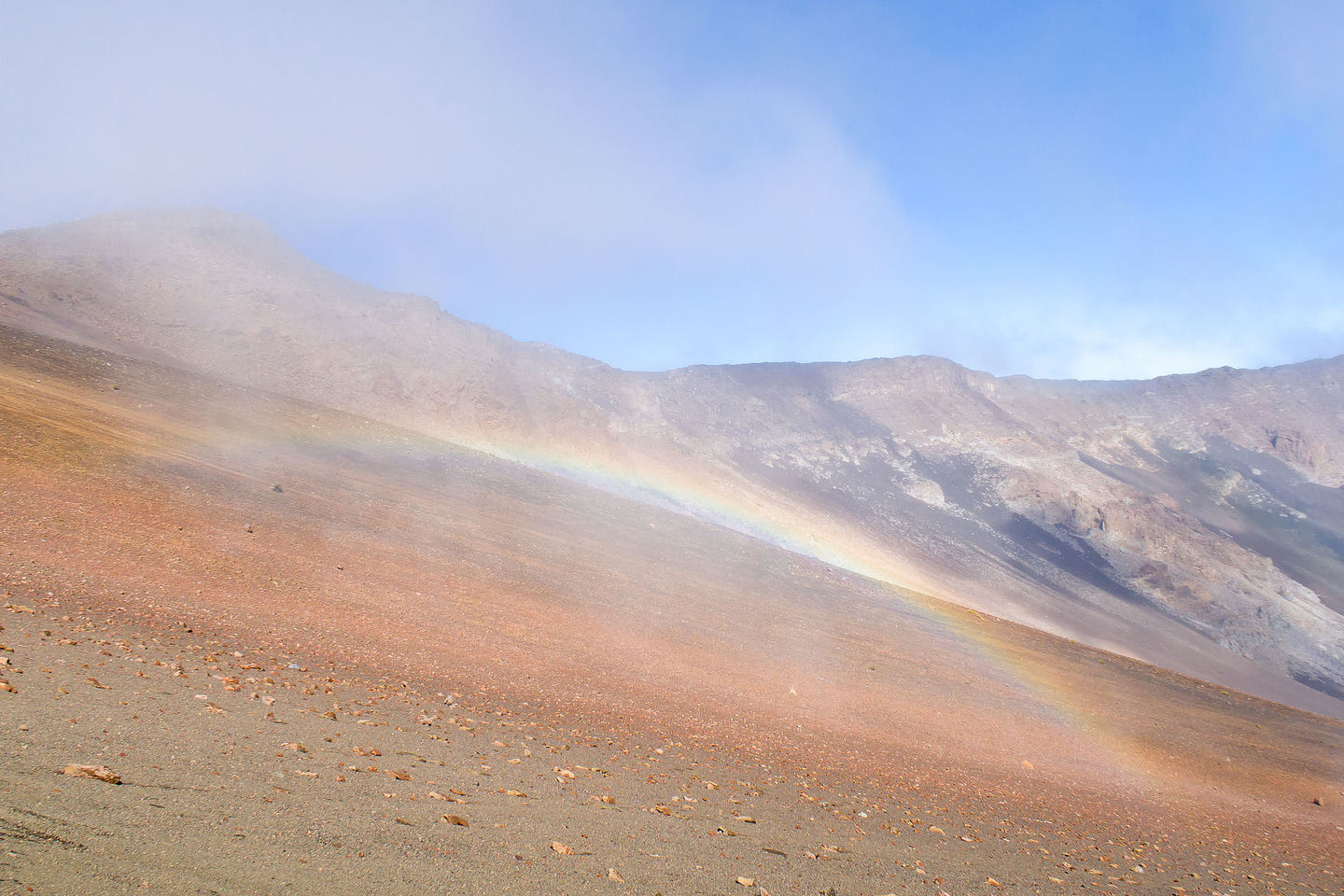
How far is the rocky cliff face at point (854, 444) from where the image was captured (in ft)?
161

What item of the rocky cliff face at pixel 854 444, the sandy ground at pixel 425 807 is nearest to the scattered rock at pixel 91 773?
the sandy ground at pixel 425 807

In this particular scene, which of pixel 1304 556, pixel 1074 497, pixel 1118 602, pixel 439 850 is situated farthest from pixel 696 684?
pixel 1304 556

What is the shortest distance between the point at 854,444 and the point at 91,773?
276 ft

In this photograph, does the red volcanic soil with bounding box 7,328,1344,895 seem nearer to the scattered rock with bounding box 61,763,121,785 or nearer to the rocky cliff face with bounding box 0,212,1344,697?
the scattered rock with bounding box 61,763,121,785

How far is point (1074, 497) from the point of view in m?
74.9

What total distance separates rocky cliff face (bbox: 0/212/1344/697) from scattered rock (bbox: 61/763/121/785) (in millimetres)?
37697

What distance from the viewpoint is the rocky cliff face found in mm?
49188

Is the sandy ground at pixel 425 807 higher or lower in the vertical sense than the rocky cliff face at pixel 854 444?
lower

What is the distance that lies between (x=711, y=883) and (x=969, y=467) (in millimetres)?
84141

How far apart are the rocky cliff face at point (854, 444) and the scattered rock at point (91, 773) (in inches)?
1484

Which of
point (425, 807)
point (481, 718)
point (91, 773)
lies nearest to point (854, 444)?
point (481, 718)

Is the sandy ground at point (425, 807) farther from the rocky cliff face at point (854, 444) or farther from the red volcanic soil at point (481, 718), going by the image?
the rocky cliff face at point (854, 444)

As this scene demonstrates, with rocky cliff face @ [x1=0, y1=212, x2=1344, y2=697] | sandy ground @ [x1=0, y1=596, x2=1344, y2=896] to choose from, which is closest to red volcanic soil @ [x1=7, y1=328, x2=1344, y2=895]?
sandy ground @ [x1=0, y1=596, x2=1344, y2=896]

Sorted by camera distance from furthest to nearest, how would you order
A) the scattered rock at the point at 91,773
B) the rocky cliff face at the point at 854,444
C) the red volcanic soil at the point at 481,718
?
the rocky cliff face at the point at 854,444
the red volcanic soil at the point at 481,718
the scattered rock at the point at 91,773
